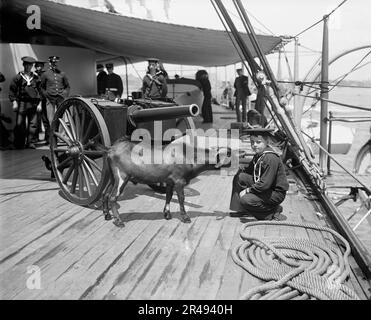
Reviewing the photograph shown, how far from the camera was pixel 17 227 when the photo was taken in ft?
14.7

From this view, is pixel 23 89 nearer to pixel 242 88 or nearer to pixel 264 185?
pixel 264 185

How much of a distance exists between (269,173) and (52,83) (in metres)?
5.19

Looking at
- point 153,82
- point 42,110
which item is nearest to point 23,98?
point 42,110

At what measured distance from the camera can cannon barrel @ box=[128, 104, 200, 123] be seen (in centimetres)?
402

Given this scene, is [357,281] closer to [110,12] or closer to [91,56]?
[110,12]

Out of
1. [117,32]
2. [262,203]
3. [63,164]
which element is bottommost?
[262,203]

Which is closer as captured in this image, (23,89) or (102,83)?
(23,89)

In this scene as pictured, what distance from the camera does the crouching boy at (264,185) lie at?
Result: 4453 millimetres

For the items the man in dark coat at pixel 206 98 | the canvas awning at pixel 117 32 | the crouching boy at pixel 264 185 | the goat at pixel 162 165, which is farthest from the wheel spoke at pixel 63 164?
the man in dark coat at pixel 206 98

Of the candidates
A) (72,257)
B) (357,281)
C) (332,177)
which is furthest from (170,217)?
(332,177)

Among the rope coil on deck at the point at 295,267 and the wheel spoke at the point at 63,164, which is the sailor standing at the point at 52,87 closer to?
the wheel spoke at the point at 63,164

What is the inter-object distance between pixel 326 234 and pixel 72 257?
2545mm

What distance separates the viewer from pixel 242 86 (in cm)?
1339

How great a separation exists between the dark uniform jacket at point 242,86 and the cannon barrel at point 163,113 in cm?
906
